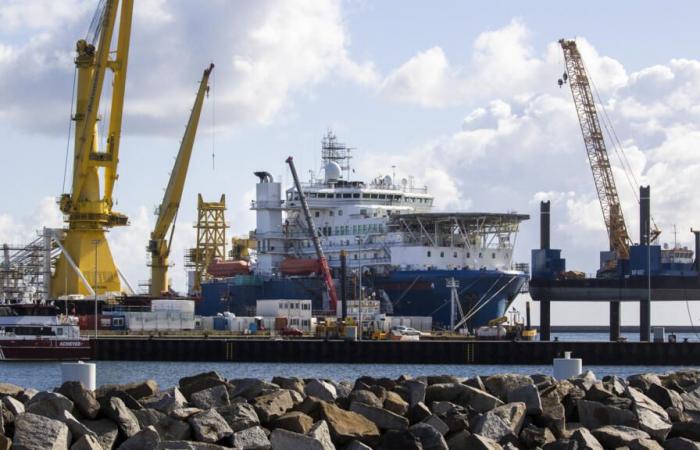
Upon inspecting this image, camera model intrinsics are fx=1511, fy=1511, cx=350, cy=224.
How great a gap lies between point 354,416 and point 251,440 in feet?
4.89

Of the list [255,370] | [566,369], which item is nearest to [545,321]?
[255,370]

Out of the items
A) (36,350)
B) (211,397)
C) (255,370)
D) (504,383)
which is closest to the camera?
(211,397)

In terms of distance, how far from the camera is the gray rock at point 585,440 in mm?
16742

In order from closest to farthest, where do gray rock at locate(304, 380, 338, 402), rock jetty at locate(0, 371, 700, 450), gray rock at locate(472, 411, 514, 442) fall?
rock jetty at locate(0, 371, 700, 450), gray rock at locate(472, 411, 514, 442), gray rock at locate(304, 380, 338, 402)

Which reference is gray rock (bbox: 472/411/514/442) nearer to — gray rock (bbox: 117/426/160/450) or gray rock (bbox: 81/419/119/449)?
gray rock (bbox: 117/426/160/450)

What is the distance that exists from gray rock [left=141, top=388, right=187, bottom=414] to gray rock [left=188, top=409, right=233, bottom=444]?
862 mm

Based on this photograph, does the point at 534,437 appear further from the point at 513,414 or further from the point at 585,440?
the point at 585,440

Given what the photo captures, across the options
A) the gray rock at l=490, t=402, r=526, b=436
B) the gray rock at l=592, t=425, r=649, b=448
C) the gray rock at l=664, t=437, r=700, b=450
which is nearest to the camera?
the gray rock at l=664, t=437, r=700, b=450

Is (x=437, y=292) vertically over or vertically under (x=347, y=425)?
over

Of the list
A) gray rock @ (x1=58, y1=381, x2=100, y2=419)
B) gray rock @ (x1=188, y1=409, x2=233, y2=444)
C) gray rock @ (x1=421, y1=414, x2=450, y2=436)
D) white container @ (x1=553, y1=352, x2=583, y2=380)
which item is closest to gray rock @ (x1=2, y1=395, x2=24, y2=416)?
gray rock @ (x1=58, y1=381, x2=100, y2=419)

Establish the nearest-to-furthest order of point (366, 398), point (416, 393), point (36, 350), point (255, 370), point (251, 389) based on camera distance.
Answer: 1. point (366, 398)
2. point (416, 393)
3. point (251, 389)
4. point (255, 370)
5. point (36, 350)

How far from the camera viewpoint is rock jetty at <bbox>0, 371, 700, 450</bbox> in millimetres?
16297

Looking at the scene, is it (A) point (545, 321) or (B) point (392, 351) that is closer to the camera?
(B) point (392, 351)

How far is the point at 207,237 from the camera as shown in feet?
335
